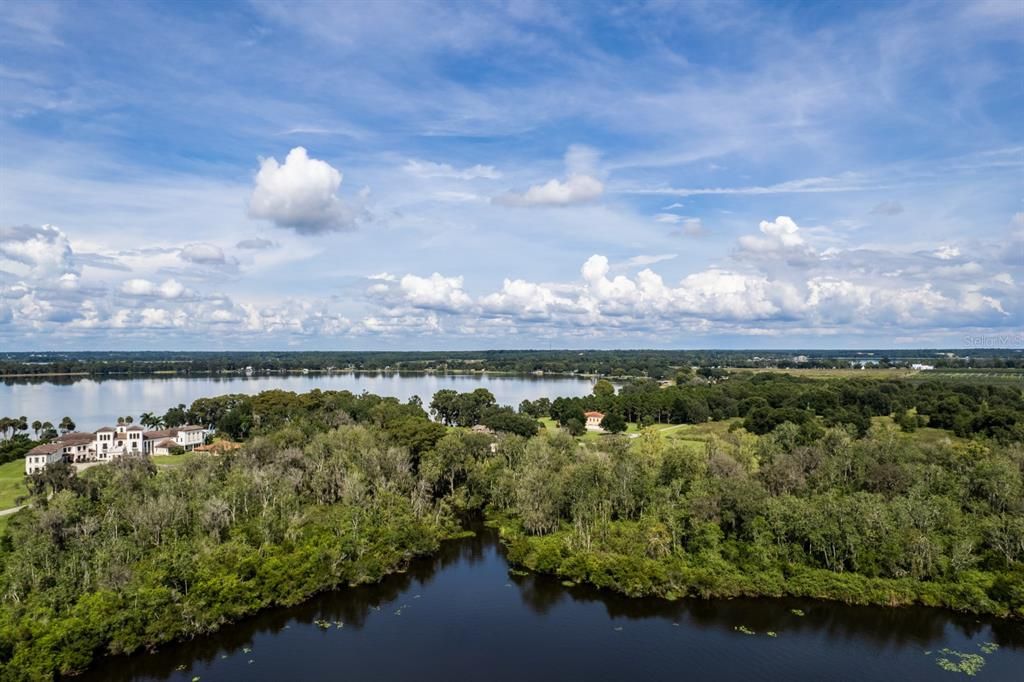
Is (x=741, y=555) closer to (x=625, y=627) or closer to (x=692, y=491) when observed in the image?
(x=692, y=491)

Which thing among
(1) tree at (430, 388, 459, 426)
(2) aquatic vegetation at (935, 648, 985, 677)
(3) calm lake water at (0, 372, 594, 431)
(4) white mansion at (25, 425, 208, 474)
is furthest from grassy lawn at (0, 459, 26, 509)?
(2) aquatic vegetation at (935, 648, 985, 677)

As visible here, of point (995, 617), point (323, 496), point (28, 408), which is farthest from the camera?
point (28, 408)

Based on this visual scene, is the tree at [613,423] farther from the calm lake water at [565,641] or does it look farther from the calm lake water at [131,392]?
the calm lake water at [565,641]

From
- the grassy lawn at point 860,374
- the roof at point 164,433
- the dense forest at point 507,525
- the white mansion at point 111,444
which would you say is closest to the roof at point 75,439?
the white mansion at point 111,444

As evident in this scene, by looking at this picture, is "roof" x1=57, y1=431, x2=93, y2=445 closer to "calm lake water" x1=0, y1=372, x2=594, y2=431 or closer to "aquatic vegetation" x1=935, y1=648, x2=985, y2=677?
"calm lake water" x1=0, y1=372, x2=594, y2=431

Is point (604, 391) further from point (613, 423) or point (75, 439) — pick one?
point (75, 439)

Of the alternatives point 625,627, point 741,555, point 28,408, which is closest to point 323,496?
point 625,627

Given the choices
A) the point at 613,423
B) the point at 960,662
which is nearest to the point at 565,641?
the point at 960,662
